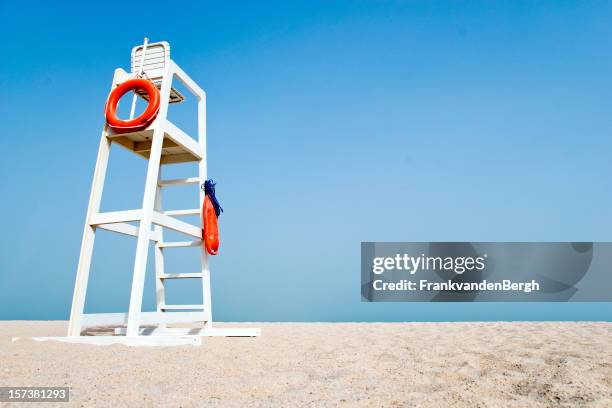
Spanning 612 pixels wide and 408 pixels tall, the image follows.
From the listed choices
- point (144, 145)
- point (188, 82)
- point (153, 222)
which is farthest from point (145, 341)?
point (188, 82)

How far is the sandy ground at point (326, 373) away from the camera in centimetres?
266

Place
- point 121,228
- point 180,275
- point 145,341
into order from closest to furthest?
point 145,341 → point 121,228 → point 180,275

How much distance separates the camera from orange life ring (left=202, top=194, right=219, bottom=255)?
6.45 meters

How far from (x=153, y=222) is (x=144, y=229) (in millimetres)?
370

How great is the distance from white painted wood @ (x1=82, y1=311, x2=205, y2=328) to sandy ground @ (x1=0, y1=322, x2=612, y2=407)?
3.36 feet

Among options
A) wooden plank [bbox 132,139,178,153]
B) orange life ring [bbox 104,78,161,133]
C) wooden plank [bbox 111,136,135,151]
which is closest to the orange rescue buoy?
wooden plank [bbox 132,139,178,153]

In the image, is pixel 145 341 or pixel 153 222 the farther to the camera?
pixel 153 222

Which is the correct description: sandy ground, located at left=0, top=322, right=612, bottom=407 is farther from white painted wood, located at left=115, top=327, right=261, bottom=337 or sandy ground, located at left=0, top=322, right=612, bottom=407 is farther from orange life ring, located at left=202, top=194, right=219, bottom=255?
orange life ring, located at left=202, top=194, right=219, bottom=255

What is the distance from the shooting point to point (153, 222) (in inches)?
218

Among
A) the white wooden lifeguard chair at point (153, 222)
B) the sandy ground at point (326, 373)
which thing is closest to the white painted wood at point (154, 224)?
the white wooden lifeguard chair at point (153, 222)

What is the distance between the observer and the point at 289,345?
4887 millimetres

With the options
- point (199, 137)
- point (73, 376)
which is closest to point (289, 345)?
point (73, 376)

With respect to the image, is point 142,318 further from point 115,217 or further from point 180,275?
point 115,217

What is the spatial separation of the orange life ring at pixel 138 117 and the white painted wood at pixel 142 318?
2321 mm
